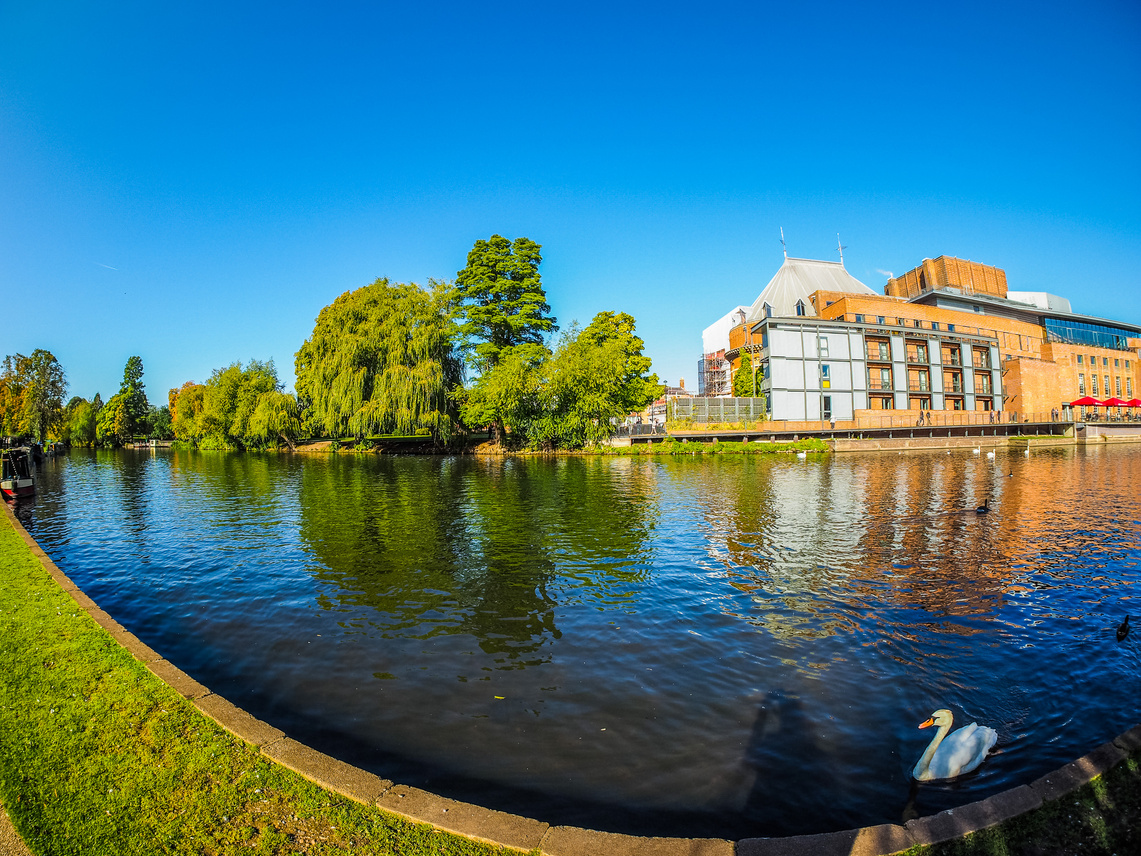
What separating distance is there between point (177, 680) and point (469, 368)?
45.1 metres

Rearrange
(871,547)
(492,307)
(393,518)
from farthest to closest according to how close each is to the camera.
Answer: (492,307)
(393,518)
(871,547)

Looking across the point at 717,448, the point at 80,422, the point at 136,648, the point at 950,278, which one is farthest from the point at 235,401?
the point at 950,278

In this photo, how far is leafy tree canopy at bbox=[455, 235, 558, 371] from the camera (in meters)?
49.7

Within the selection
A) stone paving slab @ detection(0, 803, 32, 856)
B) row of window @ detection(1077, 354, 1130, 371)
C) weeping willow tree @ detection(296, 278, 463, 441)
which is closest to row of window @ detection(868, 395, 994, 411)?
row of window @ detection(1077, 354, 1130, 371)

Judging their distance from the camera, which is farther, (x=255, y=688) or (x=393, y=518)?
(x=393, y=518)

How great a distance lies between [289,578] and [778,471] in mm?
25866

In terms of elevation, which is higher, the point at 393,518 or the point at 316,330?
the point at 316,330

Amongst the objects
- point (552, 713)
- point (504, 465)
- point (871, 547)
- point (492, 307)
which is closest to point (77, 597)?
point (552, 713)

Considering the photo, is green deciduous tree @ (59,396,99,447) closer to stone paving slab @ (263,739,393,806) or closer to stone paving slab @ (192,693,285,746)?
stone paving slab @ (192,693,285,746)

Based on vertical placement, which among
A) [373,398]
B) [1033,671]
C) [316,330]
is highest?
[316,330]

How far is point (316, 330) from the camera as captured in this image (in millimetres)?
53875

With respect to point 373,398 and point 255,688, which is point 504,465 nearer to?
point 373,398

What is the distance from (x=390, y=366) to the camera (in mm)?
43875

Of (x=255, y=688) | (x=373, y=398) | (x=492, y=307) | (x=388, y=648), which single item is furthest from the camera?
(x=492, y=307)
